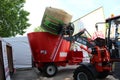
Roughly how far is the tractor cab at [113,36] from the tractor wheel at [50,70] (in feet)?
17.2

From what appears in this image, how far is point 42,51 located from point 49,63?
29.6 inches

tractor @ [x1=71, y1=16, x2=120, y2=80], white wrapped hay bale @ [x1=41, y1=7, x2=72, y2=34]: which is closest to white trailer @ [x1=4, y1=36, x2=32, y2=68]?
white wrapped hay bale @ [x1=41, y1=7, x2=72, y2=34]

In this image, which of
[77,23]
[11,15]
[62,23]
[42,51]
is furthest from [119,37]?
[11,15]

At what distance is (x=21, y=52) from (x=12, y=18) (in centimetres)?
1509

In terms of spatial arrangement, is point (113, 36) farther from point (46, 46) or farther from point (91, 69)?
point (46, 46)

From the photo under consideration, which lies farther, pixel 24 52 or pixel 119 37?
pixel 24 52

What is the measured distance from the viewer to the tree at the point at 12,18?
118ft

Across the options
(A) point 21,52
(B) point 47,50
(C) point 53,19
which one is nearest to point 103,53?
(C) point 53,19

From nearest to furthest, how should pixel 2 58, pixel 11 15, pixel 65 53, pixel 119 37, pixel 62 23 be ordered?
pixel 2 58, pixel 119 37, pixel 62 23, pixel 65 53, pixel 11 15

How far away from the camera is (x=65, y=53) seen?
18484 mm

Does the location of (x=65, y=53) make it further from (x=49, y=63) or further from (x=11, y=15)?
(x=11, y=15)

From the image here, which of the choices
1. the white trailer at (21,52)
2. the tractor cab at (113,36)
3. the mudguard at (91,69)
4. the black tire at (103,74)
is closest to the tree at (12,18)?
the white trailer at (21,52)

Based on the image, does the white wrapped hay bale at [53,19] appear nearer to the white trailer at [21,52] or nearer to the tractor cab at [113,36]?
the tractor cab at [113,36]

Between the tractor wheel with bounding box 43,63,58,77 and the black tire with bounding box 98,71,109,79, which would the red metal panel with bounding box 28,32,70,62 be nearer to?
the tractor wheel with bounding box 43,63,58,77
